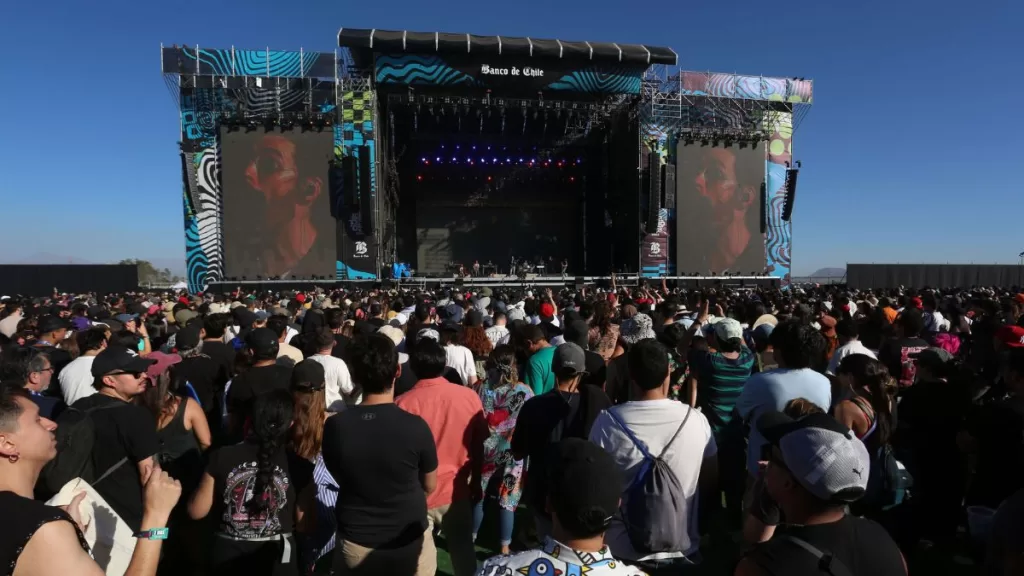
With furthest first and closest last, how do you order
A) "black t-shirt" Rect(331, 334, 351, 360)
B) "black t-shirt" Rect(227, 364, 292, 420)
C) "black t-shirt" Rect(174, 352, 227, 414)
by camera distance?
1. "black t-shirt" Rect(331, 334, 351, 360)
2. "black t-shirt" Rect(174, 352, 227, 414)
3. "black t-shirt" Rect(227, 364, 292, 420)

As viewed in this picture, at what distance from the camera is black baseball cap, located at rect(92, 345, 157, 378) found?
305cm

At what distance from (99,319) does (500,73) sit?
19.8 metres

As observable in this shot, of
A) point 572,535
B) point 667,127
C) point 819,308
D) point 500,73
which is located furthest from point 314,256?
point 572,535

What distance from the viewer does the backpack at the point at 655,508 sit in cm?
229

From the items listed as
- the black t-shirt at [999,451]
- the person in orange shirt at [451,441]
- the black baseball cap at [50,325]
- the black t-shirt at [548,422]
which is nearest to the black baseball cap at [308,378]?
the person in orange shirt at [451,441]

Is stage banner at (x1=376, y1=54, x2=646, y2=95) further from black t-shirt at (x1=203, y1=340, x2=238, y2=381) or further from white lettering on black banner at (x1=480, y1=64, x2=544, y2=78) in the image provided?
black t-shirt at (x1=203, y1=340, x2=238, y2=381)

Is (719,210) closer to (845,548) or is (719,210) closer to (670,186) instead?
(670,186)

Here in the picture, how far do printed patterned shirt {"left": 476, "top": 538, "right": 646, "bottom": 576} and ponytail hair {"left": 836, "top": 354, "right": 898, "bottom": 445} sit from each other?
2.42 meters

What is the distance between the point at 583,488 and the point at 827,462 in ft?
2.24

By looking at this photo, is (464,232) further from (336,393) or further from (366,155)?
(336,393)

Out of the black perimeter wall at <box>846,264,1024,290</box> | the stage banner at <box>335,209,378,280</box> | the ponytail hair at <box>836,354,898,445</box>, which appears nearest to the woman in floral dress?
the ponytail hair at <box>836,354,898,445</box>

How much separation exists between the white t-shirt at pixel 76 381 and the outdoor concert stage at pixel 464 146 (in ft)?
61.5

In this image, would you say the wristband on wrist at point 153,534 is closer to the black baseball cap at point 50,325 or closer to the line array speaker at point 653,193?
A: the black baseball cap at point 50,325

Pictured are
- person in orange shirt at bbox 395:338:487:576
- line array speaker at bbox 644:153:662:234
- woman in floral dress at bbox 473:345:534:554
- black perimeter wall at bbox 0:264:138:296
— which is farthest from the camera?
black perimeter wall at bbox 0:264:138:296
